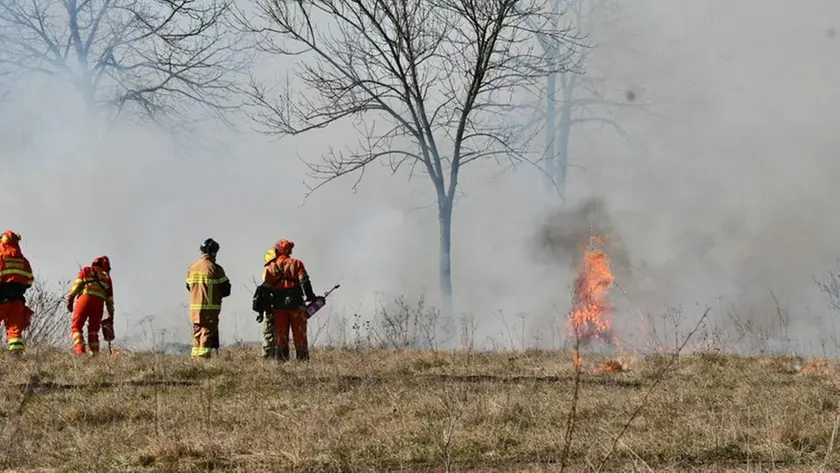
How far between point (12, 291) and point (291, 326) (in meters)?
3.32

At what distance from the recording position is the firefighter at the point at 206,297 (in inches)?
398

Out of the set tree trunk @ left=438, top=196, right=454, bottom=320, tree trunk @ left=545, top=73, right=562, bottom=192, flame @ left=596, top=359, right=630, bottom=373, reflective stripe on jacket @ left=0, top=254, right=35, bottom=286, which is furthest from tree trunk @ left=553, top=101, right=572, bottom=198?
reflective stripe on jacket @ left=0, top=254, right=35, bottom=286

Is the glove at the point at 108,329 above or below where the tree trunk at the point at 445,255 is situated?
below

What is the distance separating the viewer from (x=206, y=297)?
10.2m

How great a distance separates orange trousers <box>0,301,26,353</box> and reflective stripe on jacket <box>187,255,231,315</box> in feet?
6.48

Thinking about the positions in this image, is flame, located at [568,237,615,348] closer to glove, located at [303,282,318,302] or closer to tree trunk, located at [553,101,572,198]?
glove, located at [303,282,318,302]

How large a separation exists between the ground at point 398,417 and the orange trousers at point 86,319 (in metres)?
1.13

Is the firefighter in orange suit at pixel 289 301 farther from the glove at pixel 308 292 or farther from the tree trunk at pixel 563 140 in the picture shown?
the tree trunk at pixel 563 140

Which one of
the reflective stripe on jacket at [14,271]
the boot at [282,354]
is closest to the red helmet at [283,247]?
the boot at [282,354]

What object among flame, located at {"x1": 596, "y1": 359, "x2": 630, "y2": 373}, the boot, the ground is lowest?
the ground

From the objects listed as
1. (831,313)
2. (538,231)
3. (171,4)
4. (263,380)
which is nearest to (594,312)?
(831,313)

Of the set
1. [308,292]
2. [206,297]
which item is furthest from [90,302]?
[308,292]

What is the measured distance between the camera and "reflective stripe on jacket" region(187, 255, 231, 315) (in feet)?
33.5

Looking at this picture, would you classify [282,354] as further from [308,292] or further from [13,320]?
[13,320]
